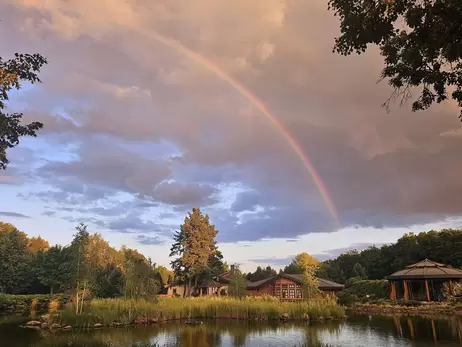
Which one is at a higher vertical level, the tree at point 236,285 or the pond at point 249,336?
the tree at point 236,285

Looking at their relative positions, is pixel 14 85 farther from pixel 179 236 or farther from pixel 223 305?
pixel 179 236

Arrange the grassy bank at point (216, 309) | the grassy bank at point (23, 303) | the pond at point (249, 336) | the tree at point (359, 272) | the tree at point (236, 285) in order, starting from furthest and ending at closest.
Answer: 1. the tree at point (359, 272)
2. the grassy bank at point (23, 303)
3. the tree at point (236, 285)
4. the grassy bank at point (216, 309)
5. the pond at point (249, 336)

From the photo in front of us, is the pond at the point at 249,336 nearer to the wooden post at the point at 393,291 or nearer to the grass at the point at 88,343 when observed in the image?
the grass at the point at 88,343

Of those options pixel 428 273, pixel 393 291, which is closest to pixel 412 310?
pixel 428 273

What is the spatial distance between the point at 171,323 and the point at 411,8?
2810 cm

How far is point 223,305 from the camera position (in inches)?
1345

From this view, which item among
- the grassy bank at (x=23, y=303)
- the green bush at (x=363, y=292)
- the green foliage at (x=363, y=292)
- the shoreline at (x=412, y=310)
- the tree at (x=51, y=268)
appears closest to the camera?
the shoreline at (x=412, y=310)

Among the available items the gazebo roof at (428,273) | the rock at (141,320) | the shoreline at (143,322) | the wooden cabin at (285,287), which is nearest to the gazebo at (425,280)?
the gazebo roof at (428,273)

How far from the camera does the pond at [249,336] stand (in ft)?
64.8

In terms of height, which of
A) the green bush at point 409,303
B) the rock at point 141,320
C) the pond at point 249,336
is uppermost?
the green bush at point 409,303

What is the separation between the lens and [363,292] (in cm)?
5556

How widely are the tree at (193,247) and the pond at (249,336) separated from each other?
31830 mm

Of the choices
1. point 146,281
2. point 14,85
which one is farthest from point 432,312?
point 14,85

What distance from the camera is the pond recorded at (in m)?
19.8
